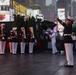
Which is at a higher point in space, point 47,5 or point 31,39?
point 47,5

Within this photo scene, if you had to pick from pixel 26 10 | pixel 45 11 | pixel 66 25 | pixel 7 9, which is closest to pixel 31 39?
pixel 66 25

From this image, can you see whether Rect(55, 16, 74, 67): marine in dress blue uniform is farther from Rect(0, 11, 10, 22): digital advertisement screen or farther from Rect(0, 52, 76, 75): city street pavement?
Rect(0, 11, 10, 22): digital advertisement screen

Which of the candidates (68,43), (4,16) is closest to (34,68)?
(68,43)

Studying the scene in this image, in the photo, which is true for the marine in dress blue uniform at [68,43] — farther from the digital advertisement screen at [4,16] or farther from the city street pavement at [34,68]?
the digital advertisement screen at [4,16]

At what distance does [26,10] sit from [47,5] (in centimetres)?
571

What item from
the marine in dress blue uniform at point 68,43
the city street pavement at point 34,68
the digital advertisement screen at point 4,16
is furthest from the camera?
the digital advertisement screen at point 4,16

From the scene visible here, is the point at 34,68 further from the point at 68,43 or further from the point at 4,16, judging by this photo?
the point at 4,16

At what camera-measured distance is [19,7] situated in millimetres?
38656

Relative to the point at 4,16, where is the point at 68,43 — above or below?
below

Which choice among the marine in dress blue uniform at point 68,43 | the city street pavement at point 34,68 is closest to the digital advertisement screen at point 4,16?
the city street pavement at point 34,68

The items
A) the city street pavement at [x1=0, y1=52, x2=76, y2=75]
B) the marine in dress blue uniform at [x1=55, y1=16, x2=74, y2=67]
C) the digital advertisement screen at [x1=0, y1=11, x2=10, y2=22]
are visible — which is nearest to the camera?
→ the city street pavement at [x1=0, y1=52, x2=76, y2=75]

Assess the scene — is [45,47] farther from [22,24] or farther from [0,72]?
[0,72]

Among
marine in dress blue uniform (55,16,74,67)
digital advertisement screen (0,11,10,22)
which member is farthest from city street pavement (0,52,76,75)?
digital advertisement screen (0,11,10,22)

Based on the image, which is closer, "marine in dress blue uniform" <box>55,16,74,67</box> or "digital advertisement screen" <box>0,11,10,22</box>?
"marine in dress blue uniform" <box>55,16,74,67</box>
